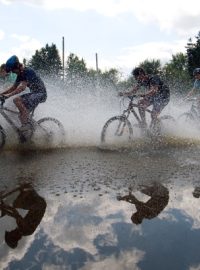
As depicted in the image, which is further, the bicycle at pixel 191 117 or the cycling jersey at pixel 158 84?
the bicycle at pixel 191 117

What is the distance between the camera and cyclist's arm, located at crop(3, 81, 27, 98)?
35.9 feet

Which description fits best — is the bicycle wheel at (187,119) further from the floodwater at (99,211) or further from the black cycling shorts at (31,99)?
the black cycling shorts at (31,99)

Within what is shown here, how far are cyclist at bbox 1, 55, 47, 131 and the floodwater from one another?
126cm

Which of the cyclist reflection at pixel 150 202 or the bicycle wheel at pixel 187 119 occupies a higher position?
the bicycle wheel at pixel 187 119

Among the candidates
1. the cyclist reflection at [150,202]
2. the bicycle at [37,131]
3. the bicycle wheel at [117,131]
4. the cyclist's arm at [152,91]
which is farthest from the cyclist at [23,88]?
the cyclist reflection at [150,202]

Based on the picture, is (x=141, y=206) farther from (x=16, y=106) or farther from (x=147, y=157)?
(x=16, y=106)

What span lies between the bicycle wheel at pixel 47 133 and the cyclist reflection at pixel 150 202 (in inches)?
208

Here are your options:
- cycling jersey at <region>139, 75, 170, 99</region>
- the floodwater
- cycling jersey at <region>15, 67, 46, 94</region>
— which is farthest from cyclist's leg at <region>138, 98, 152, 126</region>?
cycling jersey at <region>15, 67, 46, 94</region>

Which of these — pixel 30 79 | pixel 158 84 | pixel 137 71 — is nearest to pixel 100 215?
pixel 30 79

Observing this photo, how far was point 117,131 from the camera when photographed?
1222 centimetres

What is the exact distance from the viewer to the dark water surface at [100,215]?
404 cm

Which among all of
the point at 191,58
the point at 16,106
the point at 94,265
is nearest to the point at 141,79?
the point at 16,106

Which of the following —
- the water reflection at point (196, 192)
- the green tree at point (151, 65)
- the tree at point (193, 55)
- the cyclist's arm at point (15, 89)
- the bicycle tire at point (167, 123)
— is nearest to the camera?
the water reflection at point (196, 192)

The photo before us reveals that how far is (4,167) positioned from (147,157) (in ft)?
11.6
